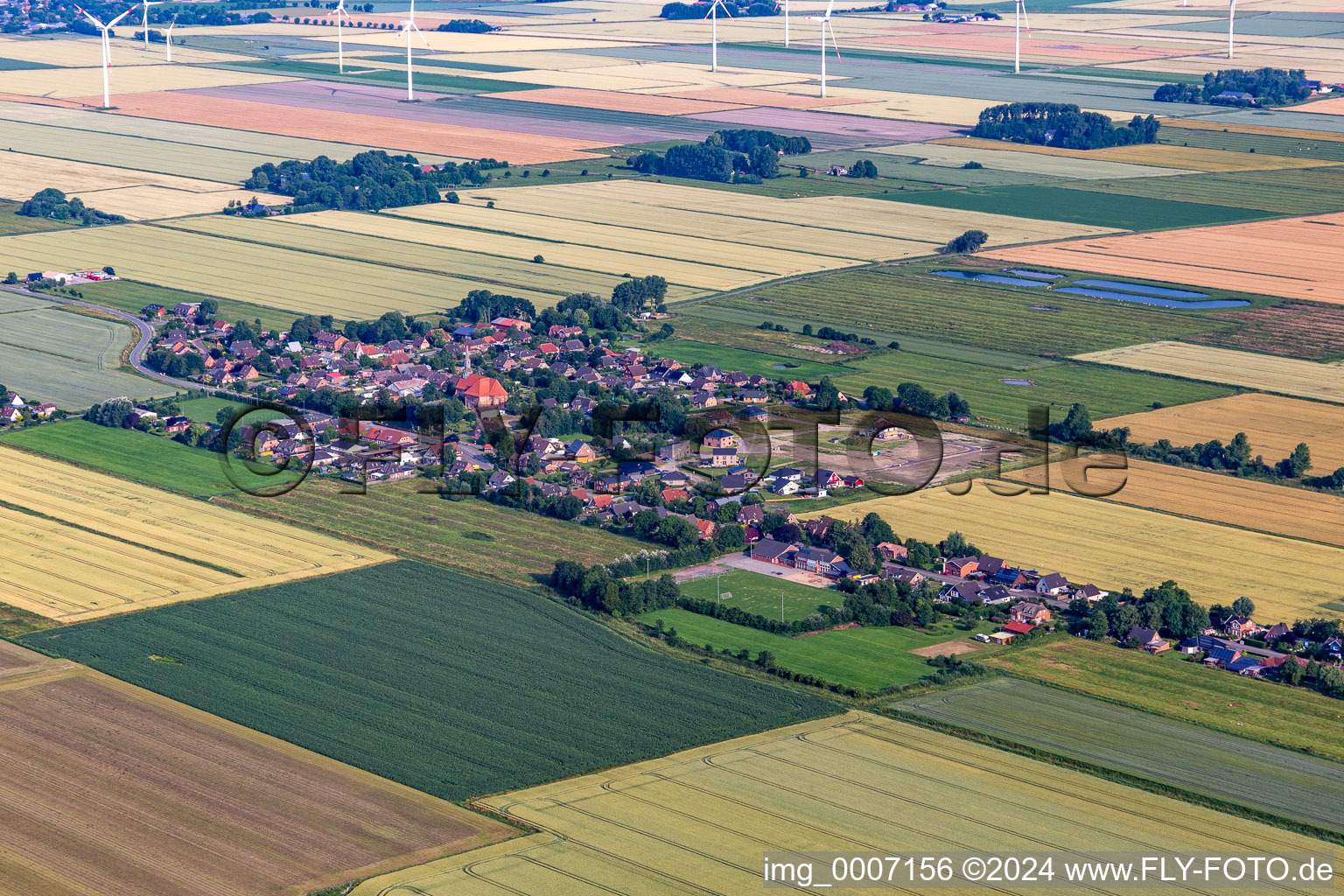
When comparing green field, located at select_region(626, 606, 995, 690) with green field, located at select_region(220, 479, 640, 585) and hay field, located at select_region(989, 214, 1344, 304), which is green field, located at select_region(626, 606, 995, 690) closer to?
green field, located at select_region(220, 479, 640, 585)

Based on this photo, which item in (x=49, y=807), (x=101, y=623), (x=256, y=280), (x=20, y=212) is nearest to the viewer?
(x=49, y=807)

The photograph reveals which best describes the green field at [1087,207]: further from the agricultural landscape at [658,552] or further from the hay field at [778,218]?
the agricultural landscape at [658,552]

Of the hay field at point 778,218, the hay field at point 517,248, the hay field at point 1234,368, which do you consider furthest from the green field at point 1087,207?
the hay field at point 1234,368

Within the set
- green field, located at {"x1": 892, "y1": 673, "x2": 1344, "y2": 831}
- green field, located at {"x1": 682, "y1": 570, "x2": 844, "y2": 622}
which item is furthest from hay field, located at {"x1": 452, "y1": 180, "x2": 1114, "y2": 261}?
green field, located at {"x1": 892, "y1": 673, "x2": 1344, "y2": 831}

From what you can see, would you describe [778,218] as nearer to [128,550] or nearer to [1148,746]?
[128,550]

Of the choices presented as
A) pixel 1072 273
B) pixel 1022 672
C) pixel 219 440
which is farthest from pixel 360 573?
pixel 1072 273

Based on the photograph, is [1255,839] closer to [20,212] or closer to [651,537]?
[651,537]
